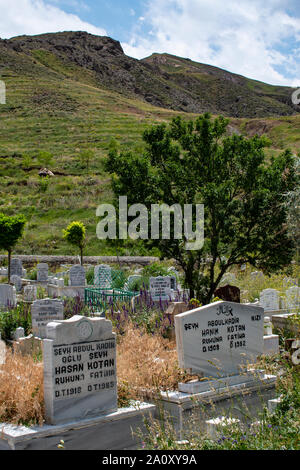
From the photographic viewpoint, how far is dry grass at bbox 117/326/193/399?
261 inches

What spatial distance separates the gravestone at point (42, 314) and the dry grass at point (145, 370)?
3.14m

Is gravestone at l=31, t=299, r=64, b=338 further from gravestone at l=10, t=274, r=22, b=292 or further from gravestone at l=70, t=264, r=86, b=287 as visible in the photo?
gravestone at l=10, t=274, r=22, b=292

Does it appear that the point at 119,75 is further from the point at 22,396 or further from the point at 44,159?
the point at 22,396

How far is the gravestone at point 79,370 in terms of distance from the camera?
5.66m

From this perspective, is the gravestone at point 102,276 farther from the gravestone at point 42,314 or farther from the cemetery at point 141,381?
the cemetery at point 141,381

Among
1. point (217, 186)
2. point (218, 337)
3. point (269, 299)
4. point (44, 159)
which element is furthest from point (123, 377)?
point (44, 159)

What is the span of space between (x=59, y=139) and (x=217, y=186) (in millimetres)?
54565

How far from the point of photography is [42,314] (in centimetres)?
1063

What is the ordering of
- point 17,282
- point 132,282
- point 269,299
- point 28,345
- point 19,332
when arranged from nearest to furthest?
point 28,345 < point 19,332 < point 269,299 < point 132,282 < point 17,282

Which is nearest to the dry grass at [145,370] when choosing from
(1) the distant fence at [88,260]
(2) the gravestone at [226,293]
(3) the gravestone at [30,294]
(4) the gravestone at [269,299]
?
(2) the gravestone at [226,293]

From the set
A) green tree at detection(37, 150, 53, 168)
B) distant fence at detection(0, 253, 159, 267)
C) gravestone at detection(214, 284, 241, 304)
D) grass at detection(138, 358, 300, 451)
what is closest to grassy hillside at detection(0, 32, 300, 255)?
green tree at detection(37, 150, 53, 168)

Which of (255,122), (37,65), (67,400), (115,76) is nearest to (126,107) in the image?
(255,122)

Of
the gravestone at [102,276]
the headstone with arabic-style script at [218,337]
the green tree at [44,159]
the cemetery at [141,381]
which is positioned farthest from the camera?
the green tree at [44,159]

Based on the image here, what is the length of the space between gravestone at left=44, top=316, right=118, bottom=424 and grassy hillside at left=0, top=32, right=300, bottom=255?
56.7 feet
